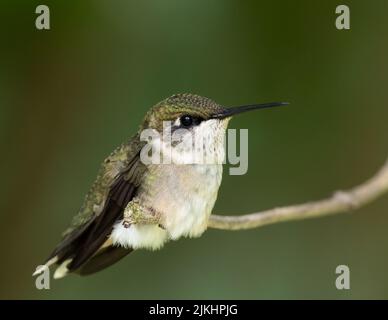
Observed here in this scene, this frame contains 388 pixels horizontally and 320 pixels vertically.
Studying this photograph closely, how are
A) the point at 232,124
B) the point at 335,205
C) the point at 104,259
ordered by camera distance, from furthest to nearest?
the point at 232,124 < the point at 104,259 < the point at 335,205

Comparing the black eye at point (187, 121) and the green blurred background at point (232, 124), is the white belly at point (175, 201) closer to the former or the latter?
the black eye at point (187, 121)

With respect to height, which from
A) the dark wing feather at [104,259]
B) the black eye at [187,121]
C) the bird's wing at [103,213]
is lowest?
the dark wing feather at [104,259]

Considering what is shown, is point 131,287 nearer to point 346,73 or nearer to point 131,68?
point 131,68

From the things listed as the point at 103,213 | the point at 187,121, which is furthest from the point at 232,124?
the point at 103,213

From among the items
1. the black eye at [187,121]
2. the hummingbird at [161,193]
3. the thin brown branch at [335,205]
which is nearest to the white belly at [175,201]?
the hummingbird at [161,193]

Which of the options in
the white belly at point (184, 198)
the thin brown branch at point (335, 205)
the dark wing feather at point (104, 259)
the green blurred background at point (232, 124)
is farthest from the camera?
the green blurred background at point (232, 124)

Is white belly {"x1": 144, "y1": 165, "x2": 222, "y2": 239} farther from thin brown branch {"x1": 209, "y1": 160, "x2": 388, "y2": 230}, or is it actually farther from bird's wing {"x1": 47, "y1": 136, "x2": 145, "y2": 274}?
thin brown branch {"x1": 209, "y1": 160, "x2": 388, "y2": 230}

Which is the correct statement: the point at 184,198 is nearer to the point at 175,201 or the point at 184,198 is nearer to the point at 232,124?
the point at 175,201
